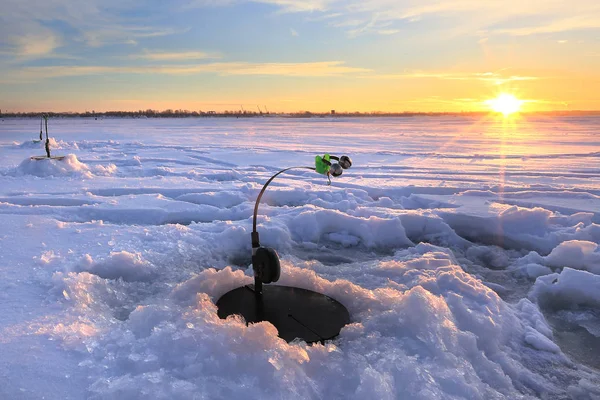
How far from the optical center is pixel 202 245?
4.72m

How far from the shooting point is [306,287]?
142 inches

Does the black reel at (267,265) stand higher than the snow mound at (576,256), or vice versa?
the black reel at (267,265)

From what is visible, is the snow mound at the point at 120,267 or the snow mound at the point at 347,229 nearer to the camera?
the snow mound at the point at 120,267

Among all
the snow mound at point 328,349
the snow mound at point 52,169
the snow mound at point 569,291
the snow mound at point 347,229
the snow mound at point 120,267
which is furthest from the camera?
the snow mound at point 52,169

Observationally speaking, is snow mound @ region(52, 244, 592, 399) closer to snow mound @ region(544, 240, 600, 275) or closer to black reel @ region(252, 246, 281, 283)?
black reel @ region(252, 246, 281, 283)

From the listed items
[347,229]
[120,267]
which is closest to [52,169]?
[120,267]

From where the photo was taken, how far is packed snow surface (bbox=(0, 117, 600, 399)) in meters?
2.28

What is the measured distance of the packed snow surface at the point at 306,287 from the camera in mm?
2283

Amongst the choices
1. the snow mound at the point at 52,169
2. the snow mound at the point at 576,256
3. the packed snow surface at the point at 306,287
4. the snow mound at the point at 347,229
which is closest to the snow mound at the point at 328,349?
the packed snow surface at the point at 306,287

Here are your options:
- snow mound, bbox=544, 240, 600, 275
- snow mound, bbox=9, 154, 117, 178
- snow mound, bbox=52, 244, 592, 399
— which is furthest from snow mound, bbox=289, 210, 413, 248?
snow mound, bbox=9, 154, 117, 178

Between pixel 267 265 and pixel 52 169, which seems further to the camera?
pixel 52 169

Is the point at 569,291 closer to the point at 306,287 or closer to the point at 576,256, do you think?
the point at 576,256

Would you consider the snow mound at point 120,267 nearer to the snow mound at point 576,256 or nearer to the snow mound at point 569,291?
the snow mound at point 569,291

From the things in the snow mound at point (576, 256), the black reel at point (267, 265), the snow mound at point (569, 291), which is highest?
the black reel at point (267, 265)
